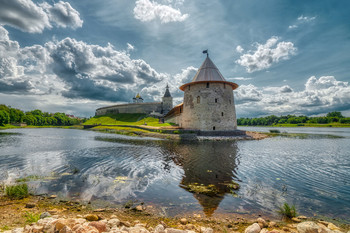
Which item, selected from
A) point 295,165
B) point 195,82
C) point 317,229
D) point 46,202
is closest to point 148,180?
point 46,202

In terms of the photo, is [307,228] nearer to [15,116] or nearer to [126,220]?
[126,220]

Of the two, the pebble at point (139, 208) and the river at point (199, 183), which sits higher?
the pebble at point (139, 208)

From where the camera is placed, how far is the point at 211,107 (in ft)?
99.3

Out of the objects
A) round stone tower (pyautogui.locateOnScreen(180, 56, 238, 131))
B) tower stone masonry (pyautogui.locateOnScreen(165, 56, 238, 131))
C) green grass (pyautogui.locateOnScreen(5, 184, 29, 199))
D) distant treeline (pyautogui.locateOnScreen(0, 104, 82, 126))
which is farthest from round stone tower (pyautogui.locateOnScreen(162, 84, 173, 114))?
green grass (pyautogui.locateOnScreen(5, 184, 29, 199))

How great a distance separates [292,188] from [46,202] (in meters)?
8.78

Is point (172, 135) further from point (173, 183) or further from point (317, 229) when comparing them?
point (317, 229)

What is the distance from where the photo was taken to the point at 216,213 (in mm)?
4891

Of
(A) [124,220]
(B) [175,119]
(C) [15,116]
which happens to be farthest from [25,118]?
(A) [124,220]

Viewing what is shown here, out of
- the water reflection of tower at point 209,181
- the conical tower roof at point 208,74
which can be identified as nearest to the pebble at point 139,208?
the water reflection of tower at point 209,181

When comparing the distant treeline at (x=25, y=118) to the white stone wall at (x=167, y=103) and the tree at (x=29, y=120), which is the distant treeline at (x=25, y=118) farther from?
the white stone wall at (x=167, y=103)

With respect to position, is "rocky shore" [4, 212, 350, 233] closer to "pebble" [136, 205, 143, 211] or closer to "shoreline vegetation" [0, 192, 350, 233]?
"shoreline vegetation" [0, 192, 350, 233]

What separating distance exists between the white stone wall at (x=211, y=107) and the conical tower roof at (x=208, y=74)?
771 mm

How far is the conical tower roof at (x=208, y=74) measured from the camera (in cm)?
3028

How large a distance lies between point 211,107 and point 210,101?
3.51 feet
